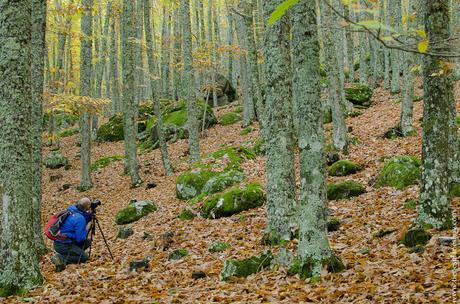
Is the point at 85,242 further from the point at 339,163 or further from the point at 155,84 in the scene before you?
the point at 155,84

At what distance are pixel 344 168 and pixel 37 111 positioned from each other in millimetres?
7733

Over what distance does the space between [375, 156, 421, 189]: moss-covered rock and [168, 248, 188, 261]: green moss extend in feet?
15.4

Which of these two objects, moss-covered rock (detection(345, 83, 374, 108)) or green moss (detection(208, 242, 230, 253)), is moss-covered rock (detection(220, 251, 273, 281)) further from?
moss-covered rock (detection(345, 83, 374, 108))

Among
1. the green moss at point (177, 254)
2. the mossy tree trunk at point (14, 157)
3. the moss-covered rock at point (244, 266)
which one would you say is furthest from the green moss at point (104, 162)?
the moss-covered rock at point (244, 266)

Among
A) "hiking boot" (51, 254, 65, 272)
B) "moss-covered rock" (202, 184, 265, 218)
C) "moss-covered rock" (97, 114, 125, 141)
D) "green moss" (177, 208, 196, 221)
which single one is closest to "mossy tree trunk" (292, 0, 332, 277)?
"moss-covered rock" (202, 184, 265, 218)

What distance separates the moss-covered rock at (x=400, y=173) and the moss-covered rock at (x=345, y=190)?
1.44ft

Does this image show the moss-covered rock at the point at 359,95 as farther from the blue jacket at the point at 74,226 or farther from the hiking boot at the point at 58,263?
the hiking boot at the point at 58,263

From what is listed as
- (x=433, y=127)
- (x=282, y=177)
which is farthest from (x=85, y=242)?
(x=433, y=127)

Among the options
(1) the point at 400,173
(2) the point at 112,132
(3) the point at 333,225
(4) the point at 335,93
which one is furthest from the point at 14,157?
(2) the point at 112,132

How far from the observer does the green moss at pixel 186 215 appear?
33.7 ft

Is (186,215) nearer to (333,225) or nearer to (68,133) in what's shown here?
(333,225)

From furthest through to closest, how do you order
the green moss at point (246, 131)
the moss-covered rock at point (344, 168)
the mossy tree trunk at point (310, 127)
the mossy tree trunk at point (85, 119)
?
the green moss at point (246, 131)
the mossy tree trunk at point (85, 119)
the moss-covered rock at point (344, 168)
the mossy tree trunk at point (310, 127)

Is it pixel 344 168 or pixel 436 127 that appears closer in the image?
pixel 436 127

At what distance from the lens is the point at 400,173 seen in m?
8.92
